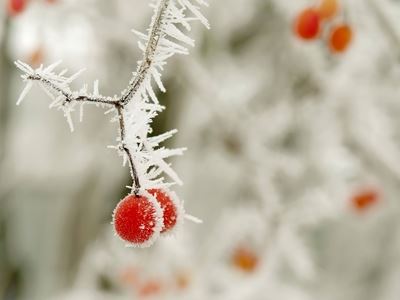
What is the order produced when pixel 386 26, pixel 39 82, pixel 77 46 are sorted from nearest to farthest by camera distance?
pixel 39 82, pixel 386 26, pixel 77 46

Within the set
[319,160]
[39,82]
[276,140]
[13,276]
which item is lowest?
[39,82]

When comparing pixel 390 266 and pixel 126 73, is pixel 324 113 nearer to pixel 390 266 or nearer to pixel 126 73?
pixel 126 73

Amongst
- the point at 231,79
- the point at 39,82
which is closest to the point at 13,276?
the point at 231,79

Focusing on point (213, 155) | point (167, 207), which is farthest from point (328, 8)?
point (213, 155)

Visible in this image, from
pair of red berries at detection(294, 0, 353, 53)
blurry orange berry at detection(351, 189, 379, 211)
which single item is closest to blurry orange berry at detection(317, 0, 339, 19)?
pair of red berries at detection(294, 0, 353, 53)

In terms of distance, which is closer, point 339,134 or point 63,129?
point 339,134

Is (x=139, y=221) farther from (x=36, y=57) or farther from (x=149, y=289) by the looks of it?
(x=149, y=289)

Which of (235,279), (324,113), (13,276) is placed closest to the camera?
(324,113)

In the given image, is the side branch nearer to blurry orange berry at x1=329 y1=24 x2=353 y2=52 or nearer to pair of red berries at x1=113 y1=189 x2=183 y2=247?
pair of red berries at x1=113 y1=189 x2=183 y2=247
